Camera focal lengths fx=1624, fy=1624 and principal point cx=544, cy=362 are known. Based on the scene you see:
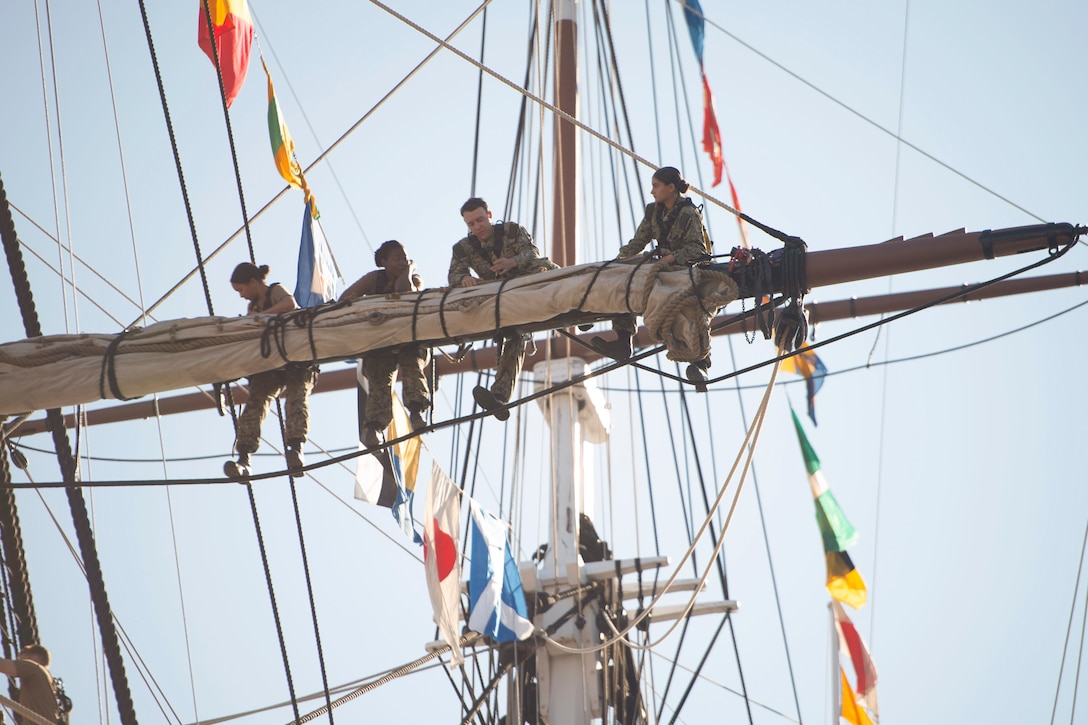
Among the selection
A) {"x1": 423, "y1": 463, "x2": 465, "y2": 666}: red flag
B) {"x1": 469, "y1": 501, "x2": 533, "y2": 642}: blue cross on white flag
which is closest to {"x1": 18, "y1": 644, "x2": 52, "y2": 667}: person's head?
{"x1": 423, "y1": 463, "x2": 465, "y2": 666}: red flag

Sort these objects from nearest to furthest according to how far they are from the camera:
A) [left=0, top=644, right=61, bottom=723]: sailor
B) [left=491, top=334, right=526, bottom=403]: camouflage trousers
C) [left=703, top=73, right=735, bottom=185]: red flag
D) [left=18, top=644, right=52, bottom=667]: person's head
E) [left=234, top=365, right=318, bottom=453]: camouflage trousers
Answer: [left=491, top=334, right=526, bottom=403]: camouflage trousers, [left=0, top=644, right=61, bottom=723]: sailor, [left=234, top=365, right=318, bottom=453]: camouflage trousers, [left=18, top=644, right=52, bottom=667]: person's head, [left=703, top=73, right=735, bottom=185]: red flag

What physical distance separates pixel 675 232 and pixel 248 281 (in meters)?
2.49

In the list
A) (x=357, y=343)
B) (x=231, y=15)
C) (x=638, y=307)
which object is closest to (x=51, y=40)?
(x=231, y=15)

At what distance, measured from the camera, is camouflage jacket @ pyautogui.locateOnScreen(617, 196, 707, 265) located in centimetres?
825

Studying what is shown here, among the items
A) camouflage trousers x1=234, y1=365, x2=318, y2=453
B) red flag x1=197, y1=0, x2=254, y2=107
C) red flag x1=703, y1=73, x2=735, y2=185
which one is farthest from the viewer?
red flag x1=703, y1=73, x2=735, y2=185

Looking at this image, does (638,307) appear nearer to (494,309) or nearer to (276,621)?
(494,309)

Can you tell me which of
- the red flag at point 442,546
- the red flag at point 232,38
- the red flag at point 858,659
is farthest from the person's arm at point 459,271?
the red flag at point 858,659

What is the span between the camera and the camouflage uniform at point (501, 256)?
866 centimetres

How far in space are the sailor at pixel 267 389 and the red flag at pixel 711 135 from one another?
366 inches

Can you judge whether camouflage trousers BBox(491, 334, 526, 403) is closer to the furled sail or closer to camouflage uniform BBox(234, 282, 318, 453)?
the furled sail

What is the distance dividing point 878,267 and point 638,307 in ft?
4.08

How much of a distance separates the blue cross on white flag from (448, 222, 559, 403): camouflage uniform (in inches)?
188

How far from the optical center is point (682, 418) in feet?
57.2

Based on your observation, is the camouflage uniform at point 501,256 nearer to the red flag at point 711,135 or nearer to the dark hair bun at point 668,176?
the dark hair bun at point 668,176
